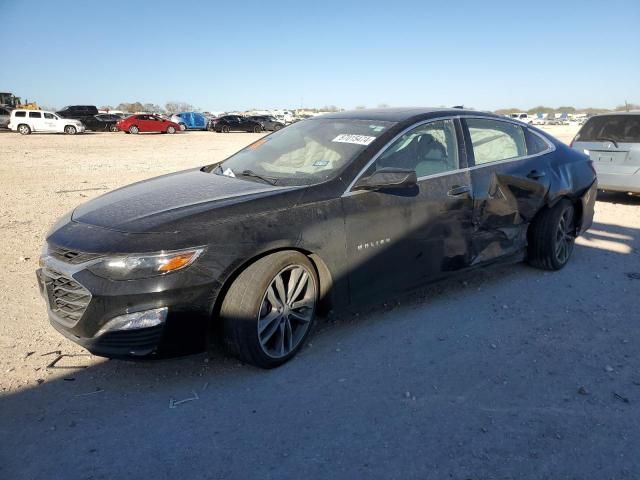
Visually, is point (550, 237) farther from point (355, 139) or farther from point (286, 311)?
point (286, 311)

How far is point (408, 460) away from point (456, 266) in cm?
212

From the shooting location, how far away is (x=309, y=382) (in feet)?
10.7

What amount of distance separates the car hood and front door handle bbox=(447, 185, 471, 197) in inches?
56.7

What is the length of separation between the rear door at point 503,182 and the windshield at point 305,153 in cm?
99

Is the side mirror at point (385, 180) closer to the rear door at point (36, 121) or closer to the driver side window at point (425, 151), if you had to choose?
the driver side window at point (425, 151)

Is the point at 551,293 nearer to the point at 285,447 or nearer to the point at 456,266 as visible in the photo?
the point at 456,266

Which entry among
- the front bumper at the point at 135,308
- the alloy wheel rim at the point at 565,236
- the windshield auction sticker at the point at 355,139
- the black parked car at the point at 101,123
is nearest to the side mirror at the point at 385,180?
the windshield auction sticker at the point at 355,139

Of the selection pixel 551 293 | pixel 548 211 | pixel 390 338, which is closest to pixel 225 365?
pixel 390 338

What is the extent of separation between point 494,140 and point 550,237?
1.17m

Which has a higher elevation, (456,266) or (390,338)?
(456,266)

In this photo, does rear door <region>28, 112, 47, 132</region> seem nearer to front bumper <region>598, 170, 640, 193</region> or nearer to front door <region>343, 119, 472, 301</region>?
front bumper <region>598, 170, 640, 193</region>

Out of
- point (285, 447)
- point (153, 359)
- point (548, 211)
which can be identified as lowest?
point (285, 447)

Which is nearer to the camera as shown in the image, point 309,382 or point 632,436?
point 632,436

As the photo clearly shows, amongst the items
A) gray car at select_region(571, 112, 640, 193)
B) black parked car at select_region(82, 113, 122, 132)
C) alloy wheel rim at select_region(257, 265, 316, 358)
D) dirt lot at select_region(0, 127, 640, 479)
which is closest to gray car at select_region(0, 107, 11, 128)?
black parked car at select_region(82, 113, 122, 132)
